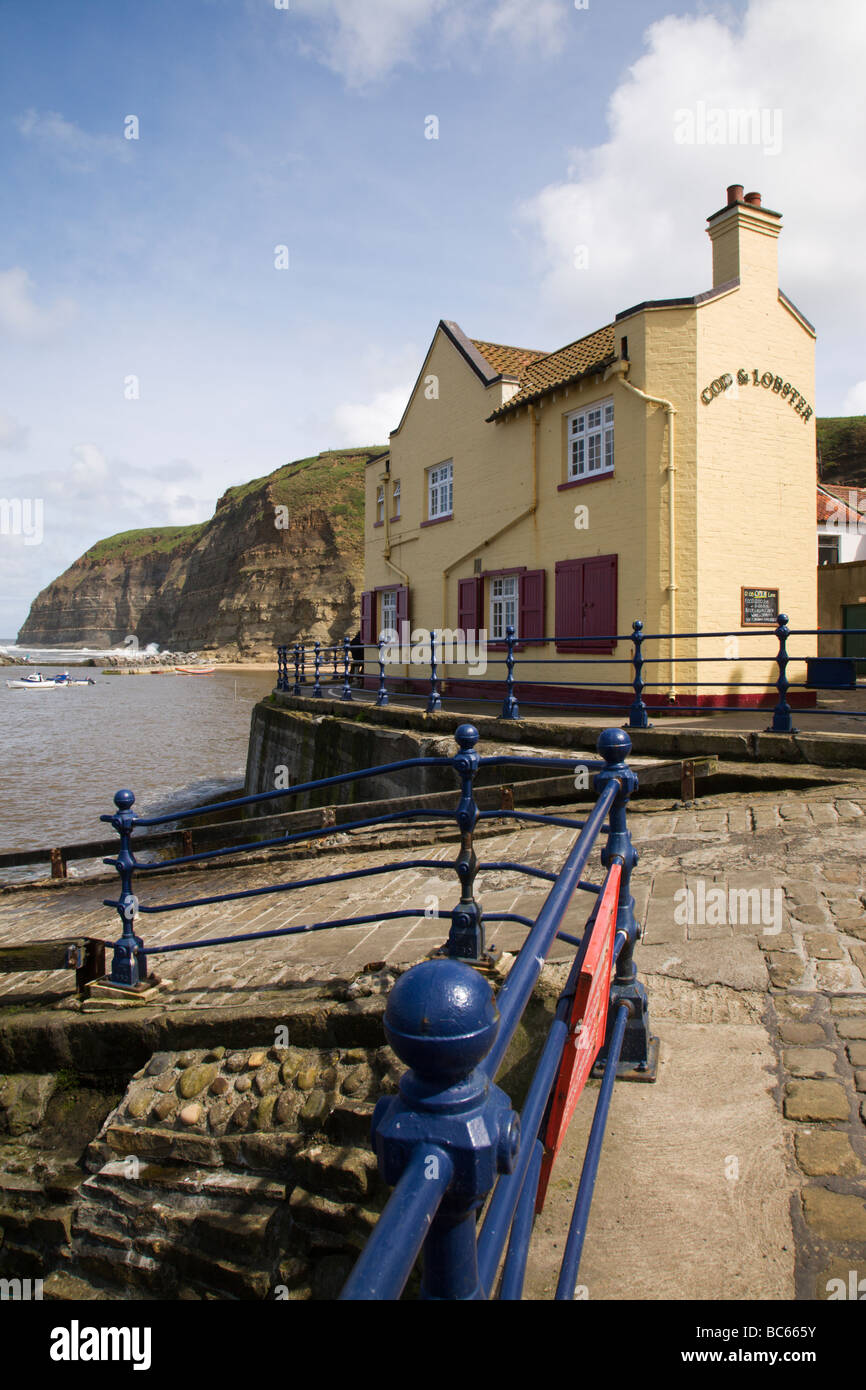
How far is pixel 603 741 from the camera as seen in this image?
321cm

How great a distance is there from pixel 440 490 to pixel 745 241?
8.26 metres

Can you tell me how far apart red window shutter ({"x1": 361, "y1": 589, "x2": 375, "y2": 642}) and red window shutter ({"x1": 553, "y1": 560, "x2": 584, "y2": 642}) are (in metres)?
8.62

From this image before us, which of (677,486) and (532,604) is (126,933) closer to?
(677,486)

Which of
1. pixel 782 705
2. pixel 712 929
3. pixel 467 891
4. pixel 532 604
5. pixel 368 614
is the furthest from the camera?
pixel 368 614

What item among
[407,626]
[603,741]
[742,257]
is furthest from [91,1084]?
[407,626]

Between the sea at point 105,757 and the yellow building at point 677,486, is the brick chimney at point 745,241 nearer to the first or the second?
the yellow building at point 677,486

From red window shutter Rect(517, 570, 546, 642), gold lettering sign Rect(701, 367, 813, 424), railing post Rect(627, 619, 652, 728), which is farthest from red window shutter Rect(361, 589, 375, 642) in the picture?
railing post Rect(627, 619, 652, 728)

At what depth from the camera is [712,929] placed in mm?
4535

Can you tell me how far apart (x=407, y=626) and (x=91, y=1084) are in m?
16.3

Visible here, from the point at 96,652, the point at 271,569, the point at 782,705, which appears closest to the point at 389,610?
the point at 782,705

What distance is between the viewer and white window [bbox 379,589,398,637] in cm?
2141

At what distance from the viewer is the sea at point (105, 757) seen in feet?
55.3

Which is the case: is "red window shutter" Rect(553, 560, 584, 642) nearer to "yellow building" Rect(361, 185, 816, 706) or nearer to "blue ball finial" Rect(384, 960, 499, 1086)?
"yellow building" Rect(361, 185, 816, 706)
